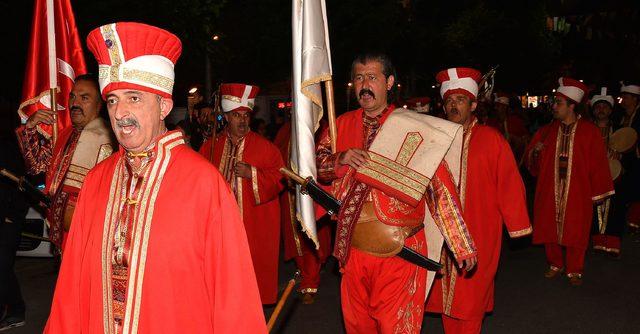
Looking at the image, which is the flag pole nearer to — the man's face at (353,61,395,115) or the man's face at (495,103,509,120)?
the man's face at (353,61,395,115)

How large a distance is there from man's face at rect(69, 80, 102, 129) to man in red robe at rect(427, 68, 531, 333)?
2753 mm

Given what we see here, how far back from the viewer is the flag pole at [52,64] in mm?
5992

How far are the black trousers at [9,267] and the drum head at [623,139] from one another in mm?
7990

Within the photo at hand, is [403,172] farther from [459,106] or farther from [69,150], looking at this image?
[69,150]

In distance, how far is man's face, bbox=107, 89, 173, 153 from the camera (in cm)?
306

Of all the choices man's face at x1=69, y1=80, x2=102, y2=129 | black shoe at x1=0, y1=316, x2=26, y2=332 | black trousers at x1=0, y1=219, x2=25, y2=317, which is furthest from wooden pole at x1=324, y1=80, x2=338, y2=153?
black shoe at x1=0, y1=316, x2=26, y2=332

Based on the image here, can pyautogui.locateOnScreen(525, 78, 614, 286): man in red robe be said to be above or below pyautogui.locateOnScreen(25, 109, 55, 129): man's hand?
below

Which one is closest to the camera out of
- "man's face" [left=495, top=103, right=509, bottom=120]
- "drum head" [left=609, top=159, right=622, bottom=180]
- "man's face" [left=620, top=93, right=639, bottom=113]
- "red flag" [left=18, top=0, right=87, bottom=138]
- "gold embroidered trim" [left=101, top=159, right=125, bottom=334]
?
"gold embroidered trim" [left=101, top=159, right=125, bottom=334]

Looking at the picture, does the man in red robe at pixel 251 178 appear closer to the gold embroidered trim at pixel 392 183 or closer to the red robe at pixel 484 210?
the red robe at pixel 484 210

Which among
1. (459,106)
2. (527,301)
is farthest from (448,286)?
(527,301)

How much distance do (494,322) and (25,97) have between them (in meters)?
4.62

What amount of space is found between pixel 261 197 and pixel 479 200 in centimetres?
204

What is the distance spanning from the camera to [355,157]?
15.3 ft

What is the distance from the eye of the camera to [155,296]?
302 cm
